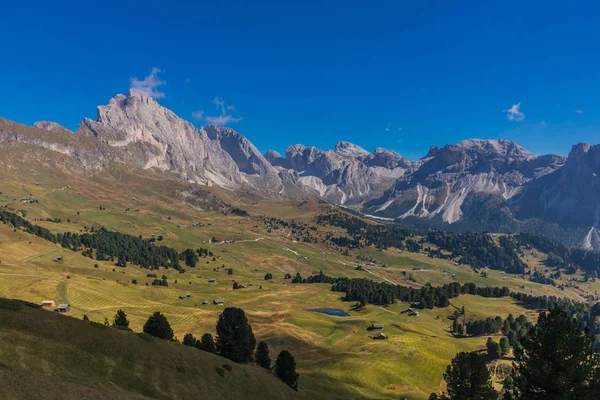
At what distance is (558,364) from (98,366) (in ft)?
193

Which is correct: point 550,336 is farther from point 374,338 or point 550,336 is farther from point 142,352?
point 374,338

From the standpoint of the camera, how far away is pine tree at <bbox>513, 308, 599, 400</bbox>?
43438 millimetres

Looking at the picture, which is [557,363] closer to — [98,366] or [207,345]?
[98,366]

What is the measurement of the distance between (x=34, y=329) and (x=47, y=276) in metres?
171

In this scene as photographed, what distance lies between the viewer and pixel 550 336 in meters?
45.6

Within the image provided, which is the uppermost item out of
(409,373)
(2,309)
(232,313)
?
(2,309)

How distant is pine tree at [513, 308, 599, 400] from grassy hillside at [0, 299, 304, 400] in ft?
149

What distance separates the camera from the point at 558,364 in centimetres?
4469

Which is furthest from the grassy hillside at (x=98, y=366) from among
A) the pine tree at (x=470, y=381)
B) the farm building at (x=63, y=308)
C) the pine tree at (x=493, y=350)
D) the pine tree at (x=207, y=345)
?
the pine tree at (x=493, y=350)

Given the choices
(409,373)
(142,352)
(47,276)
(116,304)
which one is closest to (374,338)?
(409,373)

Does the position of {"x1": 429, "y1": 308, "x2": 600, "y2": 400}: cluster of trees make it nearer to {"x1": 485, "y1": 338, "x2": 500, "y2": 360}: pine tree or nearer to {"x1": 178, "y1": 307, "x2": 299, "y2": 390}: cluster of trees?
{"x1": 178, "y1": 307, "x2": 299, "y2": 390}: cluster of trees

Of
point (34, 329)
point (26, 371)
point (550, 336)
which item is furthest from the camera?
point (34, 329)

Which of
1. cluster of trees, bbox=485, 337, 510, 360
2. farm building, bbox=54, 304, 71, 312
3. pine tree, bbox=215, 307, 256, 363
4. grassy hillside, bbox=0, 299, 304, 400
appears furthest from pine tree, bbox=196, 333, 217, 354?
cluster of trees, bbox=485, 337, 510, 360

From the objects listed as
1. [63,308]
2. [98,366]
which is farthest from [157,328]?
[63,308]
